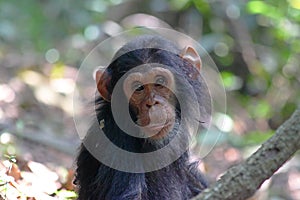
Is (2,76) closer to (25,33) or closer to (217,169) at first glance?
(25,33)

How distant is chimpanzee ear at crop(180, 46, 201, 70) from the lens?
425 centimetres

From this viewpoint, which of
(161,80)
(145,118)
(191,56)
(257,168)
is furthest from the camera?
(191,56)

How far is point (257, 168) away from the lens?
239 centimetres

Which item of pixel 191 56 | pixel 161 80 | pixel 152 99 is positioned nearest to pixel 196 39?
pixel 191 56

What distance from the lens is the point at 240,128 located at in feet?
26.7

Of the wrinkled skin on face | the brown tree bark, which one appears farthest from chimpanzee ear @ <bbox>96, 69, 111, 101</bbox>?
the brown tree bark

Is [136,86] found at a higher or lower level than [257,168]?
higher

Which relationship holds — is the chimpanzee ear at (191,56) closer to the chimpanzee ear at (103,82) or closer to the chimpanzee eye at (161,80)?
the chimpanzee eye at (161,80)

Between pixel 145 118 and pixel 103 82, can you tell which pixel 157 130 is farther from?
pixel 103 82

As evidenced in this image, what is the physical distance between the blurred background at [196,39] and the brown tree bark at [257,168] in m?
4.07

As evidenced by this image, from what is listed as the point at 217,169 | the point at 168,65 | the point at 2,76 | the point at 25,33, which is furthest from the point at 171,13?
the point at 168,65

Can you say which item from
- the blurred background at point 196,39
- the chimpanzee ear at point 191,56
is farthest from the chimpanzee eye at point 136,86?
the blurred background at point 196,39

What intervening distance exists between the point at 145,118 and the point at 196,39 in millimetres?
4948

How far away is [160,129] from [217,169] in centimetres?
299
